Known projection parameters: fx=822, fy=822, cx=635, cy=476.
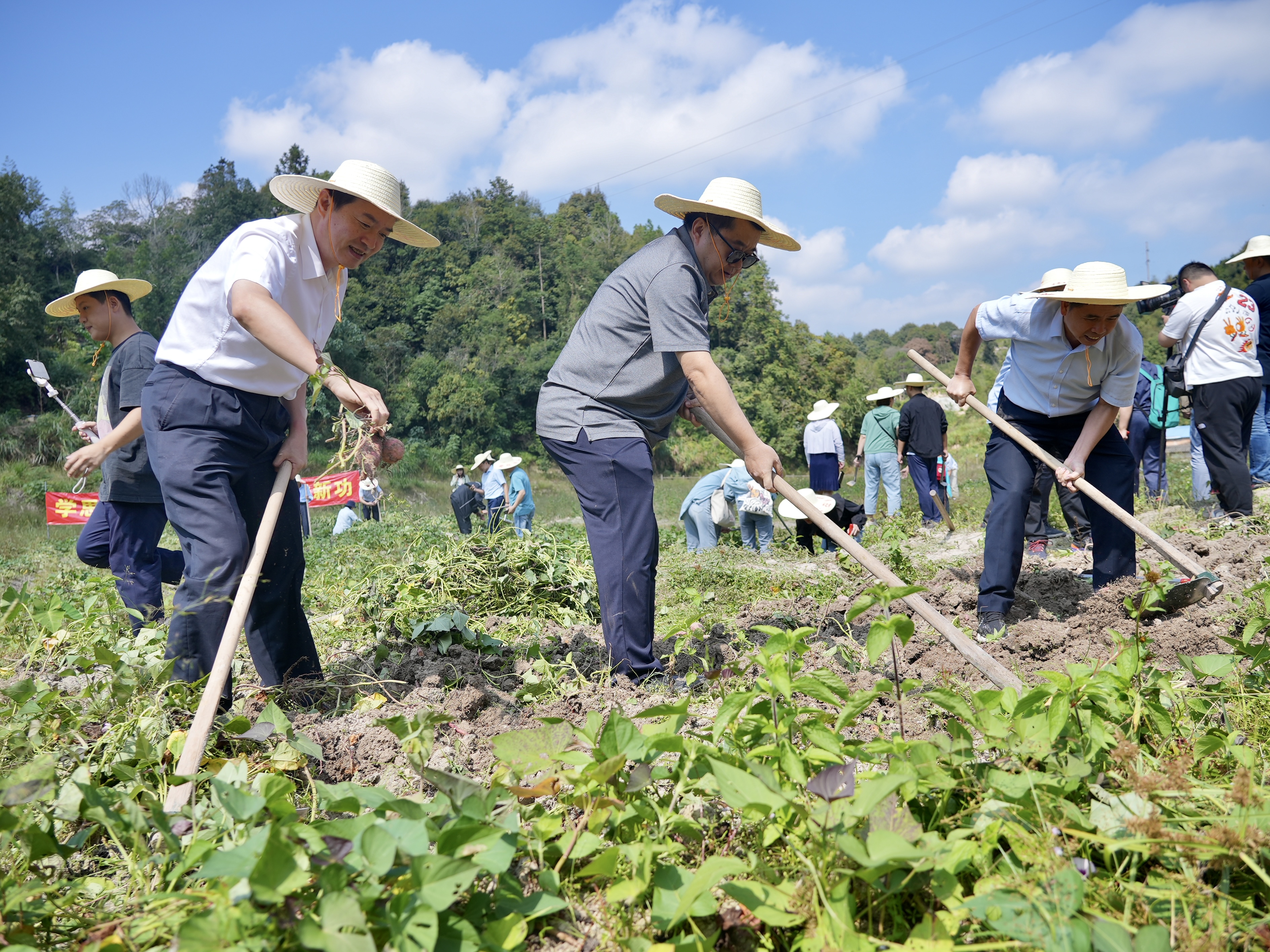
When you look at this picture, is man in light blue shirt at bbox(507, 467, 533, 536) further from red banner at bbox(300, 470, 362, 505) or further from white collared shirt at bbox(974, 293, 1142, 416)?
white collared shirt at bbox(974, 293, 1142, 416)

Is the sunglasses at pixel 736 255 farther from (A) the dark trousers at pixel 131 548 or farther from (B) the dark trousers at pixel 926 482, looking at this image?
(B) the dark trousers at pixel 926 482

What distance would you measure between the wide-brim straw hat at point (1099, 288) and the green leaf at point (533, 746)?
300 centimetres

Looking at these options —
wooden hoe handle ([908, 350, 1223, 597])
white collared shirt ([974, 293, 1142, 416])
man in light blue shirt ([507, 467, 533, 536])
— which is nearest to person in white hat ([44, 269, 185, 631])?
wooden hoe handle ([908, 350, 1223, 597])

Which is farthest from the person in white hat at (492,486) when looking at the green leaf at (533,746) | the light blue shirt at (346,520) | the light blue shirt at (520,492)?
→ the green leaf at (533,746)


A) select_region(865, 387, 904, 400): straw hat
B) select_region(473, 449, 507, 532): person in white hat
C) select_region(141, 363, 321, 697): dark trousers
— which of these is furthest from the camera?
select_region(473, 449, 507, 532): person in white hat

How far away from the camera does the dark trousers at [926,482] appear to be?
974 cm

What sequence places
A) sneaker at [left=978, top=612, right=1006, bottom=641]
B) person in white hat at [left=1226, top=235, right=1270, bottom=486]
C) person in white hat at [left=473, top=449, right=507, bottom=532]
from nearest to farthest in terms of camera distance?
1. sneaker at [left=978, top=612, right=1006, bottom=641]
2. person in white hat at [left=1226, top=235, right=1270, bottom=486]
3. person in white hat at [left=473, top=449, right=507, bottom=532]

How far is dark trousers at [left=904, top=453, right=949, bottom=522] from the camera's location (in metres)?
9.74

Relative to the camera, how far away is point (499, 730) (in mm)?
2631

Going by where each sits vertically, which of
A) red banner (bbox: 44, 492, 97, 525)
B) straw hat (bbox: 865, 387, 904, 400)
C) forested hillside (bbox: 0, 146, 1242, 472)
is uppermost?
forested hillside (bbox: 0, 146, 1242, 472)

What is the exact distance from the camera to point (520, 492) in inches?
443

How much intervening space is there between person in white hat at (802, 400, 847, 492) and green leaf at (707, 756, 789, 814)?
9675mm

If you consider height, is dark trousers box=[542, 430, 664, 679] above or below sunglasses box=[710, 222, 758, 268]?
below

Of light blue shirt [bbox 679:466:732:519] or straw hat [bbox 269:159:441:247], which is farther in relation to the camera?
light blue shirt [bbox 679:466:732:519]
